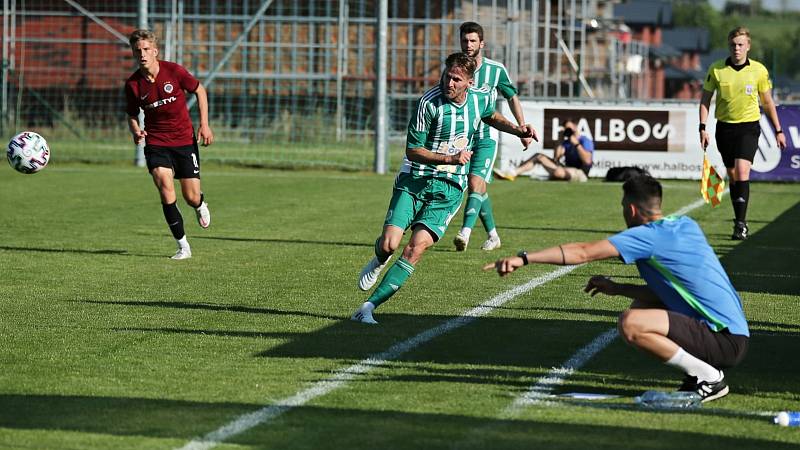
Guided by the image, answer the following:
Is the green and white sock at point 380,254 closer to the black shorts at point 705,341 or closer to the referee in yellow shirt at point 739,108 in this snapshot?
the black shorts at point 705,341

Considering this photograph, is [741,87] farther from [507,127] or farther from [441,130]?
[441,130]

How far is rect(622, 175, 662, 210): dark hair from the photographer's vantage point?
6.38 m

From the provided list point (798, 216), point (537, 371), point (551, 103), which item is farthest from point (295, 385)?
point (551, 103)

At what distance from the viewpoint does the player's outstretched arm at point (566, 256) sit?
6211 mm

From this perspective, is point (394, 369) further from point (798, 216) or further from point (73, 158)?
point (73, 158)

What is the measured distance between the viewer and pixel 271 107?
115ft

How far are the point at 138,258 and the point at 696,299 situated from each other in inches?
285

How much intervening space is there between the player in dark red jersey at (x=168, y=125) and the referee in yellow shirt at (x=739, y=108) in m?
5.40

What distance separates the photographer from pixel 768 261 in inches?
502

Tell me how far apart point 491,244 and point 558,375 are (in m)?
6.29

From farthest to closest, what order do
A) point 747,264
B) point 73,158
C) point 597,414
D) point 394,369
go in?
point 73,158
point 747,264
point 394,369
point 597,414

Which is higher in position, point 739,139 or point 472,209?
point 739,139

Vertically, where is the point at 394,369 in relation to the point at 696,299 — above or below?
below

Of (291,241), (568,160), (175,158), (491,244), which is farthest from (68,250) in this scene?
(568,160)
